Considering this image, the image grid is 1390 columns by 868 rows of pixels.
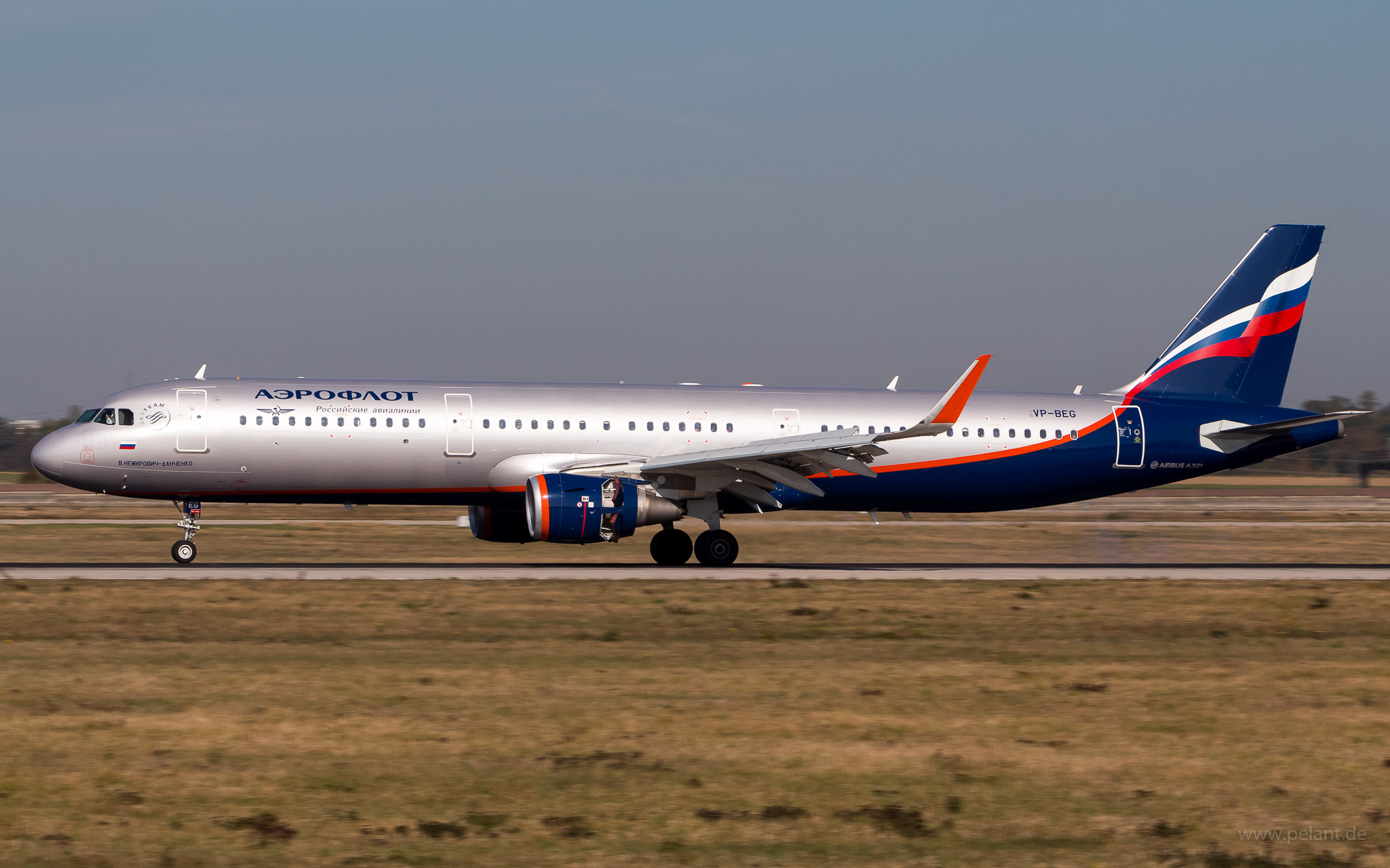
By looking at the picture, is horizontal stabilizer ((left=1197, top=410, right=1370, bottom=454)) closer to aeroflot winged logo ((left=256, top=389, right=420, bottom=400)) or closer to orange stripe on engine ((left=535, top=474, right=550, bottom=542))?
orange stripe on engine ((left=535, top=474, right=550, bottom=542))

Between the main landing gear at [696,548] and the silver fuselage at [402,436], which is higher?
the silver fuselage at [402,436]

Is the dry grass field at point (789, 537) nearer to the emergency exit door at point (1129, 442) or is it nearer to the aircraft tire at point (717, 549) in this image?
the aircraft tire at point (717, 549)

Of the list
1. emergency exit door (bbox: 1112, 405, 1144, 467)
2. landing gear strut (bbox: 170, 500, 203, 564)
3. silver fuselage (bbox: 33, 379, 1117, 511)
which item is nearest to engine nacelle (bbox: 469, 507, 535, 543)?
silver fuselage (bbox: 33, 379, 1117, 511)

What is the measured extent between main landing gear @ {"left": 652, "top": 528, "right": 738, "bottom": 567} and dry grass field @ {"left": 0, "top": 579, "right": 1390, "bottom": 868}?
8.21 metres

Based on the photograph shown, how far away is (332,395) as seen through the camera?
28641 millimetres

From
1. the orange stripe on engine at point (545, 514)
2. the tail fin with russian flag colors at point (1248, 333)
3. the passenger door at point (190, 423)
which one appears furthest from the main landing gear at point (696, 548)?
the tail fin with russian flag colors at point (1248, 333)

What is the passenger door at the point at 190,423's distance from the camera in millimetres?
27672

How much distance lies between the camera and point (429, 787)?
10188mm

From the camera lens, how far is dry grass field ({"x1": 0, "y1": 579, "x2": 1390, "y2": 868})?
898 cm

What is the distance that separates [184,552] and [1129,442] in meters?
22.4

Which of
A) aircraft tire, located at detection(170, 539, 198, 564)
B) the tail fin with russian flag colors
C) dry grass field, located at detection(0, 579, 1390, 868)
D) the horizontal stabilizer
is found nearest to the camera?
dry grass field, located at detection(0, 579, 1390, 868)

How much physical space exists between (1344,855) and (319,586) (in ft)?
59.8

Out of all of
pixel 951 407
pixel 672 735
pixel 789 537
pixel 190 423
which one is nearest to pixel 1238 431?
pixel 951 407

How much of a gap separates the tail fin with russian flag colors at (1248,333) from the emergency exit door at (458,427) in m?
16.8
